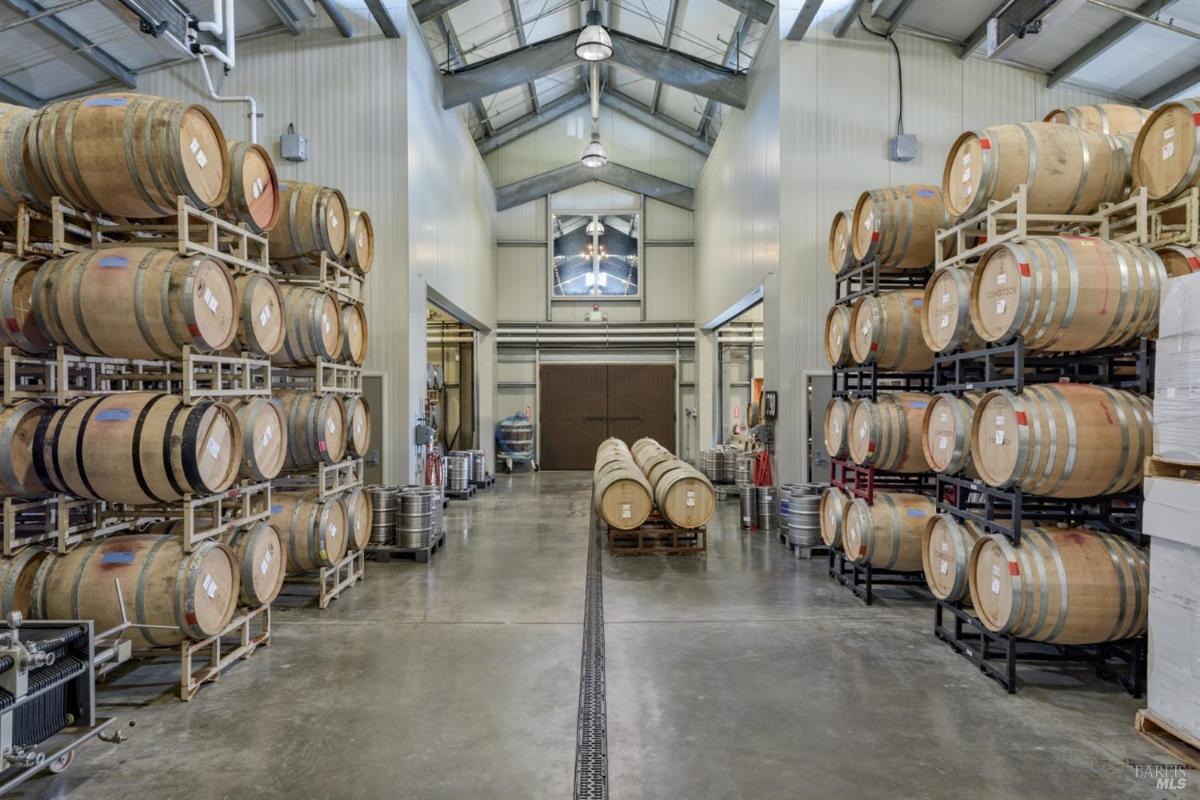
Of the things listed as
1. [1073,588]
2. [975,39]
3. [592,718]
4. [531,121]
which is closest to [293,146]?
[592,718]

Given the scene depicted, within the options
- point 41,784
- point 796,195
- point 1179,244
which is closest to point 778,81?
point 796,195

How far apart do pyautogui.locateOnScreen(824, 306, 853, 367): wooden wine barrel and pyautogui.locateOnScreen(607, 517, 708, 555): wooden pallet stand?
8.05ft

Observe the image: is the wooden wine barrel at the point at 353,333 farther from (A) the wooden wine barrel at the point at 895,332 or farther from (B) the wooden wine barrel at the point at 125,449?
(A) the wooden wine barrel at the point at 895,332

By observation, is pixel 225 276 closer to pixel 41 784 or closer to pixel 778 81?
pixel 41 784

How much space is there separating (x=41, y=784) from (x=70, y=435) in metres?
1.75

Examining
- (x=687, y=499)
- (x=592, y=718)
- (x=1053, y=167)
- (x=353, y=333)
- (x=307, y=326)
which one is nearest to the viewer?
(x=592, y=718)

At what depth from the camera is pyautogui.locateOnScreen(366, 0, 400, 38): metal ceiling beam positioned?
8367 mm

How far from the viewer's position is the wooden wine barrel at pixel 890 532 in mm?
5684

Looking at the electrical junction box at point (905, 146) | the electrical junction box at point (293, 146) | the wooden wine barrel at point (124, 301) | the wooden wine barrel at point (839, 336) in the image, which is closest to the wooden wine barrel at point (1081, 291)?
the wooden wine barrel at point (839, 336)

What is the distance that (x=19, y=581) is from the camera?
3848 millimetres

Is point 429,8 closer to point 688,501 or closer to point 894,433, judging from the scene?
point 688,501

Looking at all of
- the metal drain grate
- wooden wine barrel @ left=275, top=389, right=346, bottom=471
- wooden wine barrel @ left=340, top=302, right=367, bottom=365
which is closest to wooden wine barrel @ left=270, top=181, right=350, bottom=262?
wooden wine barrel @ left=340, top=302, right=367, bottom=365

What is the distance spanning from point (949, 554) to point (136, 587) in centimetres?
513

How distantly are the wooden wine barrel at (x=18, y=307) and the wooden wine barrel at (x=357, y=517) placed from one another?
9.06 feet
